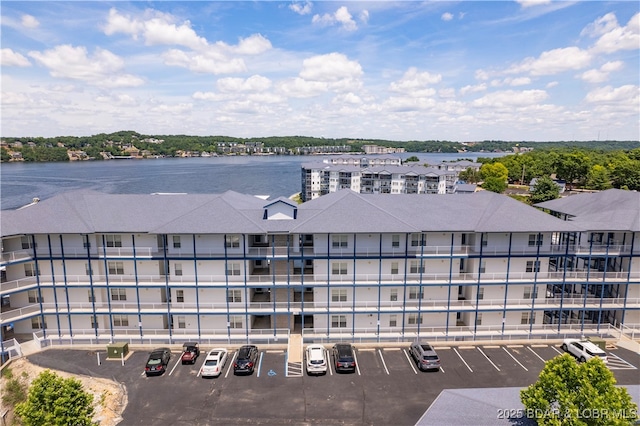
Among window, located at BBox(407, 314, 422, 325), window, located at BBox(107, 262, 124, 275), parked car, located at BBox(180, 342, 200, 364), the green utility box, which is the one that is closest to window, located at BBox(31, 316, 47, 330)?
window, located at BBox(107, 262, 124, 275)

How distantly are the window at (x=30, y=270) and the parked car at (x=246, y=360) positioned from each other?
1951cm

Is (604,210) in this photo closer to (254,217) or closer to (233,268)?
(254,217)

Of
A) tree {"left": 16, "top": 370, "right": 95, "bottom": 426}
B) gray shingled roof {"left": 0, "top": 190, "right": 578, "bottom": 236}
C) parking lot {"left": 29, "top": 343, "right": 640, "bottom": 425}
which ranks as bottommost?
parking lot {"left": 29, "top": 343, "right": 640, "bottom": 425}

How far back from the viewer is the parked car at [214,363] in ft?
98.7

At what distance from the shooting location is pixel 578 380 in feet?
69.4

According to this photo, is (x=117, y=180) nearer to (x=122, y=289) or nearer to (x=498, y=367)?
(x=122, y=289)

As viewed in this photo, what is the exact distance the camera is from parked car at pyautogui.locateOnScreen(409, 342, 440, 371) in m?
30.9

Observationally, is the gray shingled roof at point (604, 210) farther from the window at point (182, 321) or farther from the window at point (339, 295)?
the window at point (182, 321)

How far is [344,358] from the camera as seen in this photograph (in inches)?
1224

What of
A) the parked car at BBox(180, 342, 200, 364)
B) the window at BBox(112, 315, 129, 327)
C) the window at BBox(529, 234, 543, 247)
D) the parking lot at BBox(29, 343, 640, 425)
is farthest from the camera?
the window at BBox(112, 315, 129, 327)

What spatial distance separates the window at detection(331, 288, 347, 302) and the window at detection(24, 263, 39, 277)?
26159 millimetres

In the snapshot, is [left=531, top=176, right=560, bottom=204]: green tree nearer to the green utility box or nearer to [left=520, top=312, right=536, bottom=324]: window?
[left=520, top=312, right=536, bottom=324]: window

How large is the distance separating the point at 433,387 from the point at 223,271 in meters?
19.3

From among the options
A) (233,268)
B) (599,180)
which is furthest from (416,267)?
(599,180)
